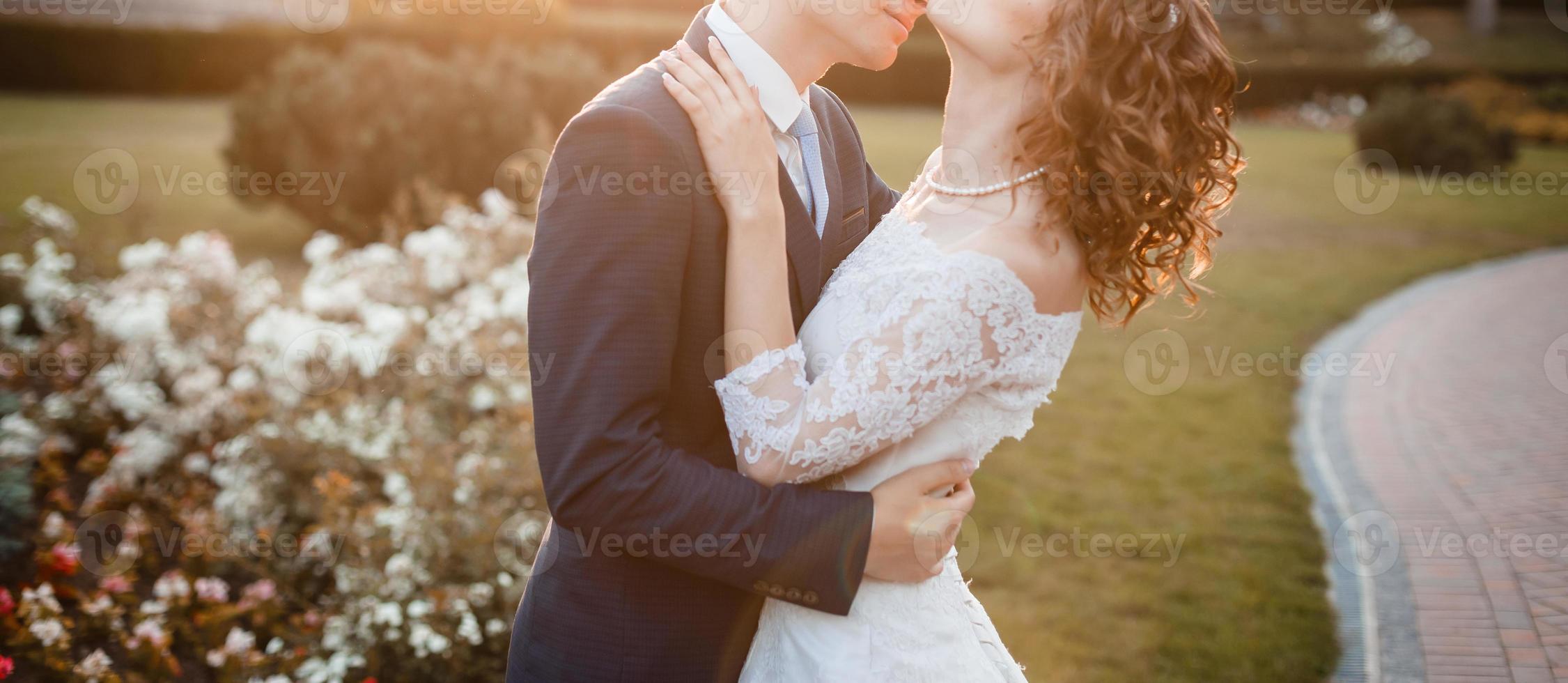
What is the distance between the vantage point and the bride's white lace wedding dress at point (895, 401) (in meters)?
1.80

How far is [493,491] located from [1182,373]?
571 centimetres

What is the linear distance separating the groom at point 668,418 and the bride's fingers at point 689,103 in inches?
0.7

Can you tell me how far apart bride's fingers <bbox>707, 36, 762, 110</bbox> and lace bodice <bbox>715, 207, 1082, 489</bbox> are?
14.8 inches

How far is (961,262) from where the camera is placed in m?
1.85

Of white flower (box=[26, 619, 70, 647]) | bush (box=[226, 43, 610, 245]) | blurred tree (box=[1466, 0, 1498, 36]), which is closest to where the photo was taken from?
white flower (box=[26, 619, 70, 647])

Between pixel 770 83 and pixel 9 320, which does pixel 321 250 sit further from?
pixel 770 83

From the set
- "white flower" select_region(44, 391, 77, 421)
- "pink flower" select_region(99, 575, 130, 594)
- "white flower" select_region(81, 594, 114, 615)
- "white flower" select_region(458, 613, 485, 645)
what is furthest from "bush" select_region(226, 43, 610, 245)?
"white flower" select_region(458, 613, 485, 645)

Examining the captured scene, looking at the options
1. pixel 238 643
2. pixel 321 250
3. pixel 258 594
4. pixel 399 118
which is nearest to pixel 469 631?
Answer: pixel 238 643

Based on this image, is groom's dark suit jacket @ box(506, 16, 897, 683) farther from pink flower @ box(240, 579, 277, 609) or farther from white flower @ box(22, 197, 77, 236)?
white flower @ box(22, 197, 77, 236)

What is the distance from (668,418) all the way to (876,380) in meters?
0.37

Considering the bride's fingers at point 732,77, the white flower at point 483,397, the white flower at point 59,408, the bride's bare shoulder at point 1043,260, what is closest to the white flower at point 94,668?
the white flower at point 483,397

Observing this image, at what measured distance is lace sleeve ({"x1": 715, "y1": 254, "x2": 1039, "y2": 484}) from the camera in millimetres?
1794

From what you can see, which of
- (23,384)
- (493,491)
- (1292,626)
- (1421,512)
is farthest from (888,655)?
(23,384)

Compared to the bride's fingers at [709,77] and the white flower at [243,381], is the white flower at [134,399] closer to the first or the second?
the white flower at [243,381]
